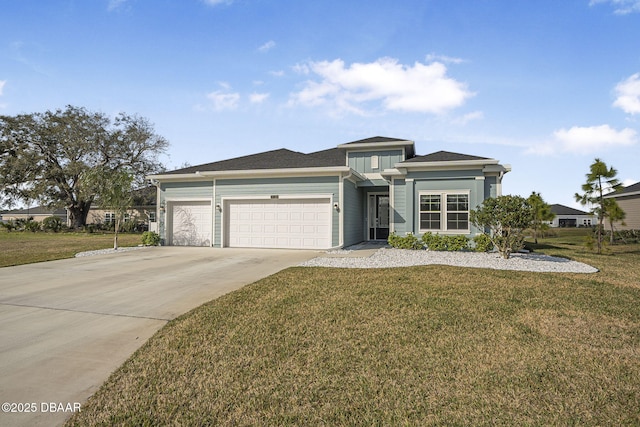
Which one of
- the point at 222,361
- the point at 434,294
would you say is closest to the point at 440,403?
the point at 222,361

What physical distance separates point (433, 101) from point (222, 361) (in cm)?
1467

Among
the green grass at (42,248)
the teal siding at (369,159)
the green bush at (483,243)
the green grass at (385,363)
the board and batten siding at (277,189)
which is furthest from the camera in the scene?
the teal siding at (369,159)

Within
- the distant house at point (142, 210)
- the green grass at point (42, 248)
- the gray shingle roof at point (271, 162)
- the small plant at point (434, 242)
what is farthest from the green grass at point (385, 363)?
the distant house at point (142, 210)

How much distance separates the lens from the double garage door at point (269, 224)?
1355cm

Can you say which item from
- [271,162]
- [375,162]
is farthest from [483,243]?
[271,162]

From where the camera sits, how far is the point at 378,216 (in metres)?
17.1

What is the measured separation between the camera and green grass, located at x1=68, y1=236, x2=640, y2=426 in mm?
2753

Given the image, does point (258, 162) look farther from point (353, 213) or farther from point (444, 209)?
point (444, 209)

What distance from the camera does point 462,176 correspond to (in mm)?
12945

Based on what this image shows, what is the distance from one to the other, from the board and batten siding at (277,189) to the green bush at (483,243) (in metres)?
5.16

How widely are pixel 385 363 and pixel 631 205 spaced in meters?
30.5

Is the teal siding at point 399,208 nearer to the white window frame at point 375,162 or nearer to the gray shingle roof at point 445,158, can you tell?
the gray shingle roof at point 445,158

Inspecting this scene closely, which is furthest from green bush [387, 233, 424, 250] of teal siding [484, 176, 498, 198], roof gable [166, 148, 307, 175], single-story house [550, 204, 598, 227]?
single-story house [550, 204, 598, 227]

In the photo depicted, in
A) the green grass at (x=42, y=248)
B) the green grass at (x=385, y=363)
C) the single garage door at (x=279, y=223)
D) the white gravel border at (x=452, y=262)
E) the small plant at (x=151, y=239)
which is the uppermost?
the single garage door at (x=279, y=223)
